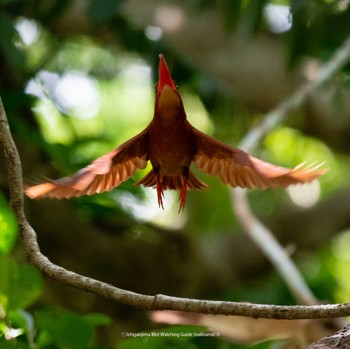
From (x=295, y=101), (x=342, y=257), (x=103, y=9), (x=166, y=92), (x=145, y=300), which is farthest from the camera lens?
(x=342, y=257)

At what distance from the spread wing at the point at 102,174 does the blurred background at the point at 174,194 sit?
0.70 ft

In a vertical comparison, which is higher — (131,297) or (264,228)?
(264,228)

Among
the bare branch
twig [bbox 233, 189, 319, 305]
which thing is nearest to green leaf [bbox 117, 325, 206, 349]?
twig [bbox 233, 189, 319, 305]

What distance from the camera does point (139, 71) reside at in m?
7.29

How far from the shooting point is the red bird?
85.5 inches

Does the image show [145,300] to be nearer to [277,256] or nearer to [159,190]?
[159,190]


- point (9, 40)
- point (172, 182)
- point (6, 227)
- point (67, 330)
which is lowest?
point (67, 330)

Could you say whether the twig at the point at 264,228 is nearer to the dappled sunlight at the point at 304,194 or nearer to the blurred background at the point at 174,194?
the blurred background at the point at 174,194

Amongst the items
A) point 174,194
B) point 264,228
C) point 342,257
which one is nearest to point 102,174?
point 264,228

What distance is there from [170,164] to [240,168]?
0.99 feet

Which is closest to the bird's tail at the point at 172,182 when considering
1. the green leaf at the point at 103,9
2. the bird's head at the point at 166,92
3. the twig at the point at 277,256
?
the bird's head at the point at 166,92

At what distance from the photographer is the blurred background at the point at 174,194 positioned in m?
3.40

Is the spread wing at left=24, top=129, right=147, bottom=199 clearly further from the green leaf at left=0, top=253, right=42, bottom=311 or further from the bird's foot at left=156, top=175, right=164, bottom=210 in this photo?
the green leaf at left=0, top=253, right=42, bottom=311

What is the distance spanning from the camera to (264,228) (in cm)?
448
